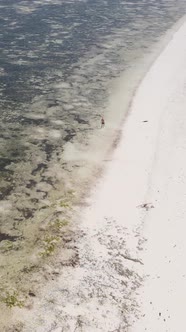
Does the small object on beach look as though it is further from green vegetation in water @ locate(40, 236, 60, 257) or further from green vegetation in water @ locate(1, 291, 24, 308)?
green vegetation in water @ locate(1, 291, 24, 308)

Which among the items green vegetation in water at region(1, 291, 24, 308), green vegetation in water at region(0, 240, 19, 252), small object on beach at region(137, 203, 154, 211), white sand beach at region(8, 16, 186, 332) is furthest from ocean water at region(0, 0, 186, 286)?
small object on beach at region(137, 203, 154, 211)

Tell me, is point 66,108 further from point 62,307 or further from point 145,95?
point 62,307

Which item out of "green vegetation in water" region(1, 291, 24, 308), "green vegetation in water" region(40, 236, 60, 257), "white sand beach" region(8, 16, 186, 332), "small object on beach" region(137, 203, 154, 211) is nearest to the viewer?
"white sand beach" region(8, 16, 186, 332)

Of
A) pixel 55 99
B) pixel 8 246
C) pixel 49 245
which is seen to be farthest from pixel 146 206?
pixel 55 99

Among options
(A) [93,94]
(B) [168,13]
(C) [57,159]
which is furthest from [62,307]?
(B) [168,13]

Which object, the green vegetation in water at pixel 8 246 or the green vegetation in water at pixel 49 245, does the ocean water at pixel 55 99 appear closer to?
the green vegetation in water at pixel 8 246

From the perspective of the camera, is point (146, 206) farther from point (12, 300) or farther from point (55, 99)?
point (55, 99)

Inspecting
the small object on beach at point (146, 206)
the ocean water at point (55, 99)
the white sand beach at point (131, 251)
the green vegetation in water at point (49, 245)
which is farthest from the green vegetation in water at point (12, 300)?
the small object on beach at point (146, 206)
